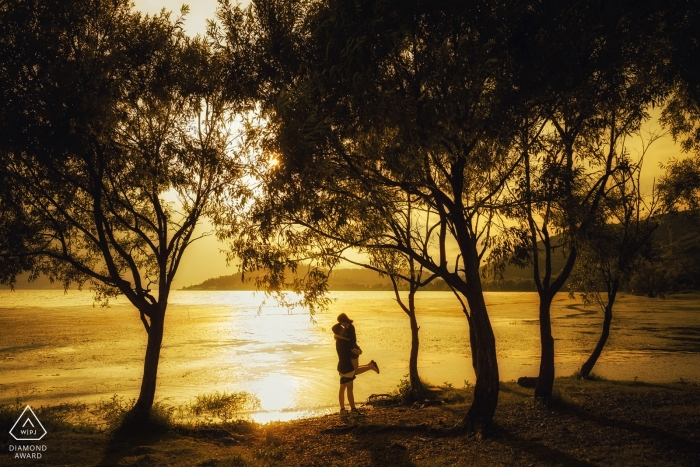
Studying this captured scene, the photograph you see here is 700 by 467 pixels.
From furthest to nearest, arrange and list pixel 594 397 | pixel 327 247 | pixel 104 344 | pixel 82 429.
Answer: pixel 104 344 < pixel 594 397 < pixel 327 247 < pixel 82 429

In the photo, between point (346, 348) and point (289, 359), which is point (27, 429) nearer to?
point (346, 348)

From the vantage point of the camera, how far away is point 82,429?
1373 centimetres

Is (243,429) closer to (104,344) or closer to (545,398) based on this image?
(545,398)

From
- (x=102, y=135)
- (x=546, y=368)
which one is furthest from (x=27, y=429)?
(x=546, y=368)

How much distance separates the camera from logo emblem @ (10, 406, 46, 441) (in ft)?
40.4

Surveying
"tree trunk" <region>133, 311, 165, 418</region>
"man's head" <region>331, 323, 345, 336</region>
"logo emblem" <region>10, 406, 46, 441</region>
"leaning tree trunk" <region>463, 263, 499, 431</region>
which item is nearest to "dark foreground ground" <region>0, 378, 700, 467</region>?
"logo emblem" <region>10, 406, 46, 441</region>

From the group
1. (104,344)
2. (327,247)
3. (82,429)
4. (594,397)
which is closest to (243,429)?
(82,429)

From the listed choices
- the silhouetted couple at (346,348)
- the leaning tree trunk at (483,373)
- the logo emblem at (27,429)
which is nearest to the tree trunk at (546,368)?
the leaning tree trunk at (483,373)

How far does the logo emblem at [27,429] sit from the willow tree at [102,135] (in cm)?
232

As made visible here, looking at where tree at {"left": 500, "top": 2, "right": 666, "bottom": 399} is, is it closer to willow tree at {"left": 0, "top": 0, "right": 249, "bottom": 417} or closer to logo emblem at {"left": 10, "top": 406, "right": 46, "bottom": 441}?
willow tree at {"left": 0, "top": 0, "right": 249, "bottom": 417}

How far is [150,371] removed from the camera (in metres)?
14.5

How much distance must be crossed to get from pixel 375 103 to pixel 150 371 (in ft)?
32.0

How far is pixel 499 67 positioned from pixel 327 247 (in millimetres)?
6661

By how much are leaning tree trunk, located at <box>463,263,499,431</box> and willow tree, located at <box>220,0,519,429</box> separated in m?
0.02
